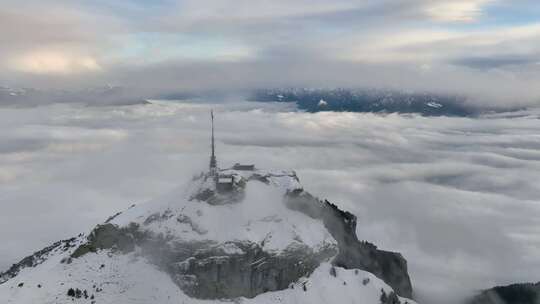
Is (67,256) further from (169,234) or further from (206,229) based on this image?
(206,229)

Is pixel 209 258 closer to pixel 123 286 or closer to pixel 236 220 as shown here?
pixel 236 220

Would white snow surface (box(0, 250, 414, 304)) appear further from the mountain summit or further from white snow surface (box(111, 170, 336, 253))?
white snow surface (box(111, 170, 336, 253))

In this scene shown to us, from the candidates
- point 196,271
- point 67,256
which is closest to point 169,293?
point 196,271

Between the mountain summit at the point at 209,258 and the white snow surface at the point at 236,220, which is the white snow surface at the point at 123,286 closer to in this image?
the mountain summit at the point at 209,258

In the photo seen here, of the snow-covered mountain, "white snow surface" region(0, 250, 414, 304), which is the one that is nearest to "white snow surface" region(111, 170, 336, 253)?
the snow-covered mountain

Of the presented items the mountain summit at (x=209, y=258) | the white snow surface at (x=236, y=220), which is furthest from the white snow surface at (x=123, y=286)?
the white snow surface at (x=236, y=220)

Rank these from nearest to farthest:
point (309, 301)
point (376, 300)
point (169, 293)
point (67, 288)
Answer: point (67, 288), point (169, 293), point (309, 301), point (376, 300)

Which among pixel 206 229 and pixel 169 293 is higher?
pixel 206 229

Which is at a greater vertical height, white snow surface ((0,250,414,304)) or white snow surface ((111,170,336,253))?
white snow surface ((111,170,336,253))
